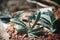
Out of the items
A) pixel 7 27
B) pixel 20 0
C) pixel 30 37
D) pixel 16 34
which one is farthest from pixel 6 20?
pixel 20 0

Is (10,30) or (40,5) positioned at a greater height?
(40,5)

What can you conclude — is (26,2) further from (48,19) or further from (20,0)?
(48,19)

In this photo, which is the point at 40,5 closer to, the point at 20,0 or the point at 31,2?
the point at 31,2

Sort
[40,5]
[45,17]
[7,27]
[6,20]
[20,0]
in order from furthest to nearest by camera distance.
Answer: [20,0], [40,5], [6,20], [7,27], [45,17]

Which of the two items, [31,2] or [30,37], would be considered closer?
[30,37]

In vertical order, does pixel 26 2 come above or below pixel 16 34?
above

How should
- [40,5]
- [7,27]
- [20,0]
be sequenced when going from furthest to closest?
[20,0], [40,5], [7,27]

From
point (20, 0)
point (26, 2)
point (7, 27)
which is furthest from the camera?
point (20, 0)

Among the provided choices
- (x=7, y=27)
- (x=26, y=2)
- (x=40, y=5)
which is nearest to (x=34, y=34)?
(x=7, y=27)

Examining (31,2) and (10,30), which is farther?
(31,2)

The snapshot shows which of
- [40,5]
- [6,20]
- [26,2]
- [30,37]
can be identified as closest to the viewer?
[30,37]
